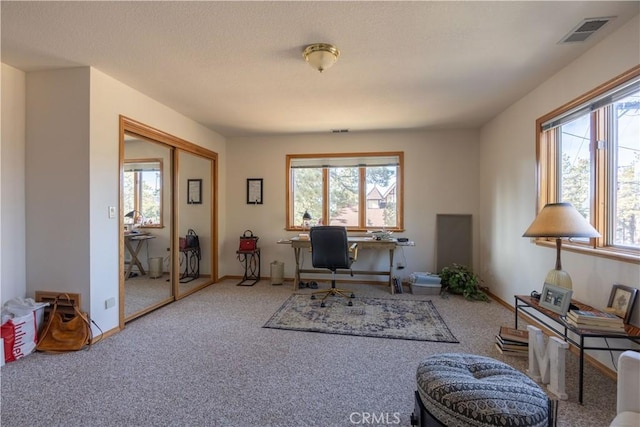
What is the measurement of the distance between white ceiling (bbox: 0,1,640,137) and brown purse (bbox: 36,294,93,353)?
7.51ft

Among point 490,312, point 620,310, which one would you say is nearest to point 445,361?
point 620,310

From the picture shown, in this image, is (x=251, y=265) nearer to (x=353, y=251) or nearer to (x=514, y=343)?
(x=353, y=251)

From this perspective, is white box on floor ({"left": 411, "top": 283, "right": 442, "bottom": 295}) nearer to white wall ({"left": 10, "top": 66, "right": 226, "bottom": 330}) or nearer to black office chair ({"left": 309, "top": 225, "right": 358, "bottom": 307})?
black office chair ({"left": 309, "top": 225, "right": 358, "bottom": 307})

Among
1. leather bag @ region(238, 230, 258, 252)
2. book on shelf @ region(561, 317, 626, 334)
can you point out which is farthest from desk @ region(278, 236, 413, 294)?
book on shelf @ region(561, 317, 626, 334)

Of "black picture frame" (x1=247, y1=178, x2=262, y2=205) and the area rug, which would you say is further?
"black picture frame" (x1=247, y1=178, x2=262, y2=205)

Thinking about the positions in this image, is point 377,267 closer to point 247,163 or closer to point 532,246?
point 532,246

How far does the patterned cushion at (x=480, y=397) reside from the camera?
1.21 meters

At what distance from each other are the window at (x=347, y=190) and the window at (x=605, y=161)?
7.54ft

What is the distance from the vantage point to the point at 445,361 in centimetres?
161

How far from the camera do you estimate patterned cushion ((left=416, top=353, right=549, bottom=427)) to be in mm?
1214

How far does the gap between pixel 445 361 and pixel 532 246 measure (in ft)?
7.57

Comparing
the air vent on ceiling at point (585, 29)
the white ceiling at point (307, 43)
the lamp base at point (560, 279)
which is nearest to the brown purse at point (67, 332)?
the white ceiling at point (307, 43)

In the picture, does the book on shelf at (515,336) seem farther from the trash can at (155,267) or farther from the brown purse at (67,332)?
the trash can at (155,267)

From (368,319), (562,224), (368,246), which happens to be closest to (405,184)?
(368,246)
